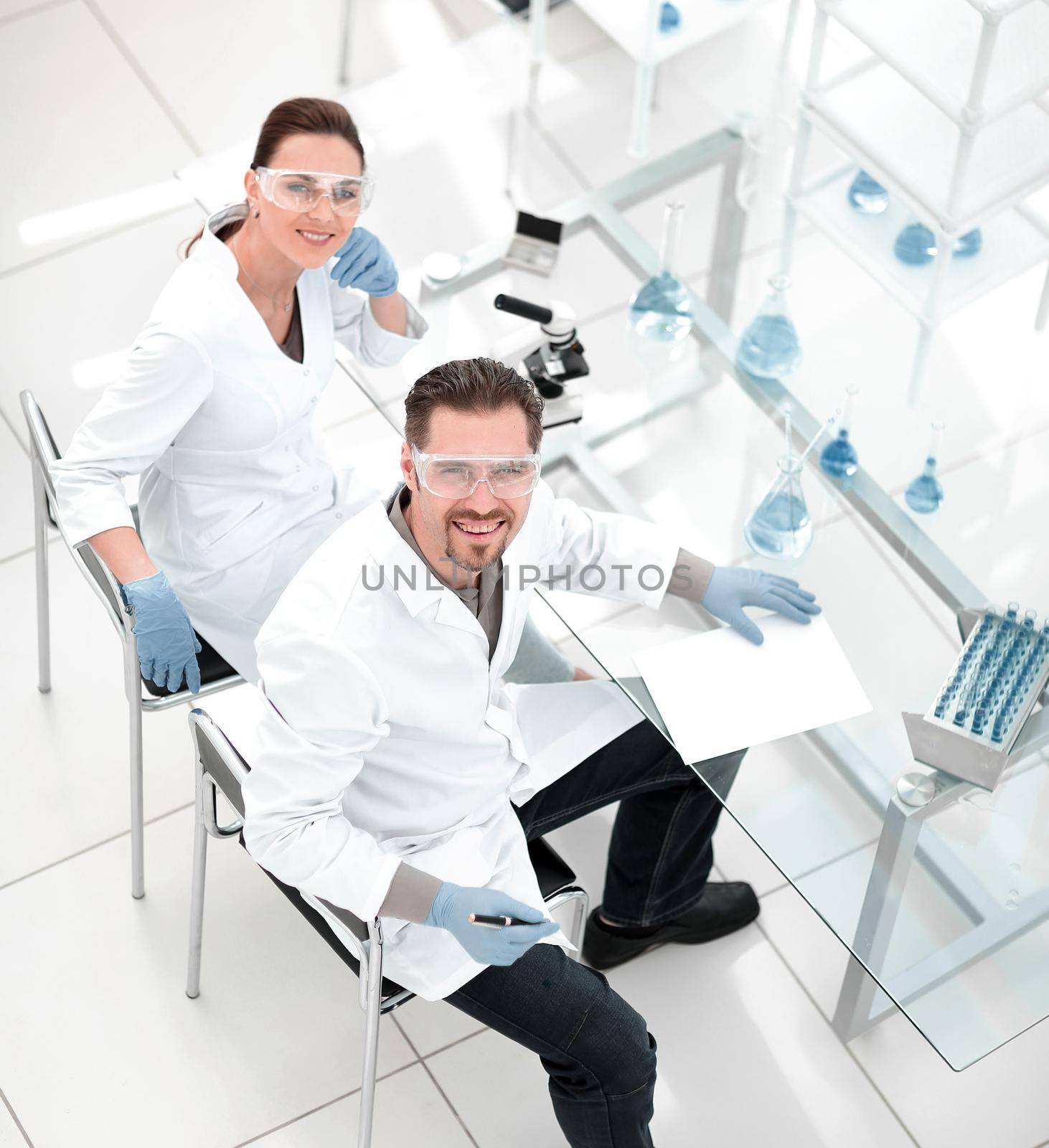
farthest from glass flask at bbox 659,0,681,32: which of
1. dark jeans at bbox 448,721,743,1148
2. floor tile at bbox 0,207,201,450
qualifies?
dark jeans at bbox 448,721,743,1148

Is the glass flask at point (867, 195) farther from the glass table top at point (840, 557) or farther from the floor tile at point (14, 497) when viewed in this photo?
the floor tile at point (14, 497)

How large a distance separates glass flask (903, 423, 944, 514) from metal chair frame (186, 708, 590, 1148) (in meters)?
0.84

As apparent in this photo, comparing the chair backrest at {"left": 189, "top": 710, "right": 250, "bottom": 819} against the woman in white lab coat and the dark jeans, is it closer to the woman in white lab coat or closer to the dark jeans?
the woman in white lab coat

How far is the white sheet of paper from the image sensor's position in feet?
6.91

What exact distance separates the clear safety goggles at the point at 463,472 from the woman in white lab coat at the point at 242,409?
1.63 ft

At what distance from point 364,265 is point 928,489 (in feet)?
3.19

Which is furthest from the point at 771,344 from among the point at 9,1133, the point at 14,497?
the point at 9,1133

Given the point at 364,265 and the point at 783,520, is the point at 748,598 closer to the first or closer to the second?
the point at 783,520

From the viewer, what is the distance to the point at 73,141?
382cm

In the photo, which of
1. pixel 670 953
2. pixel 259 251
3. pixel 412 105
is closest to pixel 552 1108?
pixel 670 953

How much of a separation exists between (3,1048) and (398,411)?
1180mm

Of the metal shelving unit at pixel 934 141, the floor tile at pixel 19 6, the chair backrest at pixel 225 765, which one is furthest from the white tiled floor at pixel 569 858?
the floor tile at pixel 19 6

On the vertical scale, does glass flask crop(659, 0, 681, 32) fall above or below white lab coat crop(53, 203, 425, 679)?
above

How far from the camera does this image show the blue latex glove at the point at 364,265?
2482mm
